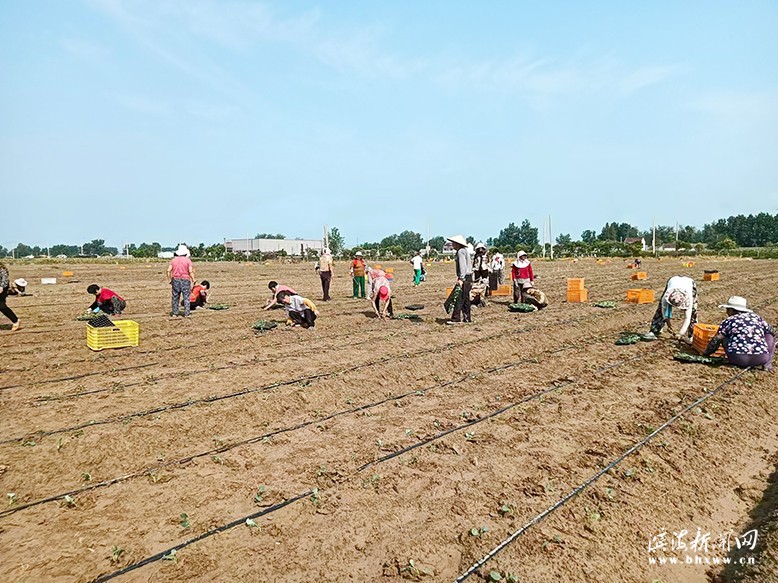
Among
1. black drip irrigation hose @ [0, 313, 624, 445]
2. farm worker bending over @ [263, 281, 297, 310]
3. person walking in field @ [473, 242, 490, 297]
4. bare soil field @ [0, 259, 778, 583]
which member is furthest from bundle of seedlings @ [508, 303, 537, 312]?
farm worker bending over @ [263, 281, 297, 310]

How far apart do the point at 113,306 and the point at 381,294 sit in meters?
6.62

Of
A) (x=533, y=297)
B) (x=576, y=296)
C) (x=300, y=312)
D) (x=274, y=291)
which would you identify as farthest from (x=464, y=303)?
(x=576, y=296)

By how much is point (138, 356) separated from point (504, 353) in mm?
6048

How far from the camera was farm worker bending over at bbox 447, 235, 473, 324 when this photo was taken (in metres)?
10.9

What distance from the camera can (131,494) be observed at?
433 cm

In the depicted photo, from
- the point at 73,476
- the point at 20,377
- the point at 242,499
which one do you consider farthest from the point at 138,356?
the point at 242,499

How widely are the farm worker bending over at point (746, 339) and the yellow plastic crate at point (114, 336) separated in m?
9.39

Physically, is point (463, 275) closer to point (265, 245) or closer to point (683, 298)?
point (683, 298)

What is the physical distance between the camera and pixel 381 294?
1256 centimetres

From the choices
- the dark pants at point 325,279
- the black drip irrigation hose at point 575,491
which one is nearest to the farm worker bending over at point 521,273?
the dark pants at point 325,279

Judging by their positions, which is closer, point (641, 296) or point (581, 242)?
point (641, 296)

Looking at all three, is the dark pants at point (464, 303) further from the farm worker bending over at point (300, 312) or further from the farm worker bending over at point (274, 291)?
the farm worker bending over at point (274, 291)

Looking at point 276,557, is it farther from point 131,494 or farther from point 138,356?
point 138,356

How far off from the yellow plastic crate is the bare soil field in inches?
17.3
